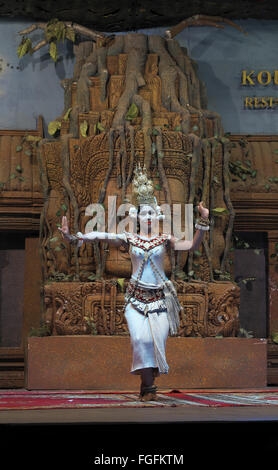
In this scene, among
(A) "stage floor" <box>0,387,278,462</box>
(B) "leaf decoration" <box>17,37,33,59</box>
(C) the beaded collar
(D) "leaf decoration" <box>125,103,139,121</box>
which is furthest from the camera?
(B) "leaf decoration" <box>17,37,33,59</box>

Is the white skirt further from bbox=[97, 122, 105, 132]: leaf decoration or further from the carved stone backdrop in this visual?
bbox=[97, 122, 105, 132]: leaf decoration

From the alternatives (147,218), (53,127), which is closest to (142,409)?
(147,218)

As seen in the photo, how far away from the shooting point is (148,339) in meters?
5.98

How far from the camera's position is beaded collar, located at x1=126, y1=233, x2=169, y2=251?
6.11 metres

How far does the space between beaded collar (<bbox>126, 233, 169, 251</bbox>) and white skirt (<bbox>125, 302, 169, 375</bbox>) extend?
45 cm

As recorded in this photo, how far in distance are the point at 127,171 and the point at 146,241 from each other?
200 cm

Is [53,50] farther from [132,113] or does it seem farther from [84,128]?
[132,113]

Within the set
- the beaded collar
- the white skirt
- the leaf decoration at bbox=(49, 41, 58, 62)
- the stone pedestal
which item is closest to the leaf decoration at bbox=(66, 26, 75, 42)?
the leaf decoration at bbox=(49, 41, 58, 62)

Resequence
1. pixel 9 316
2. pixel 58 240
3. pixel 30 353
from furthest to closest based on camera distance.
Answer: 1. pixel 9 316
2. pixel 58 240
3. pixel 30 353

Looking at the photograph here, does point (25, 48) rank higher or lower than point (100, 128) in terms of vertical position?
higher

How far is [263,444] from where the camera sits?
343 centimetres

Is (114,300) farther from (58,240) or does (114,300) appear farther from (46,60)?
(46,60)

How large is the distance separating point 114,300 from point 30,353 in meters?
0.90

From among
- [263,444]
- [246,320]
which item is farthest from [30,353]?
[263,444]
